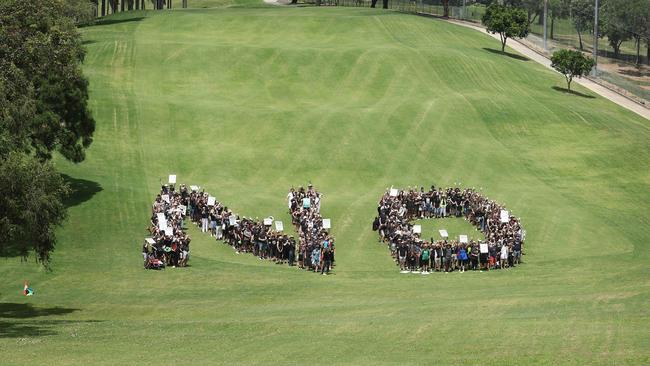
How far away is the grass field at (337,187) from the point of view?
3284 cm

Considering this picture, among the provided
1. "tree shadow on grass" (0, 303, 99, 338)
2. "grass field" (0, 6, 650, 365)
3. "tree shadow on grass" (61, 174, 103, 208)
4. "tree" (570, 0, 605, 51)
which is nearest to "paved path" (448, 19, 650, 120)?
"grass field" (0, 6, 650, 365)

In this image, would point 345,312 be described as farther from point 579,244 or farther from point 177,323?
point 579,244

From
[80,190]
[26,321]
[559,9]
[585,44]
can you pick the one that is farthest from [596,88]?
[26,321]

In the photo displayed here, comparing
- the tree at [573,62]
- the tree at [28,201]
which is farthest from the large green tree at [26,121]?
the tree at [573,62]

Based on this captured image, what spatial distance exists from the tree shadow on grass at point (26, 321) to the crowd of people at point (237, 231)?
352 inches

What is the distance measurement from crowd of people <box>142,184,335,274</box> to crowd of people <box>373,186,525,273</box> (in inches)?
144

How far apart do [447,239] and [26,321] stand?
25.5 metres

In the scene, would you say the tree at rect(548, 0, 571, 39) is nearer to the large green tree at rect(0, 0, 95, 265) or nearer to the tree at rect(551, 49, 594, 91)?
the tree at rect(551, 49, 594, 91)

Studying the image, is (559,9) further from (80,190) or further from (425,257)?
(425,257)

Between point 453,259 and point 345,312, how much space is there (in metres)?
13.7

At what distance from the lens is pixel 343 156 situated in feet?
244

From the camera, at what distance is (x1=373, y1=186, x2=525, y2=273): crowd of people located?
5100 centimetres

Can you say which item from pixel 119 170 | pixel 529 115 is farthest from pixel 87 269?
pixel 529 115

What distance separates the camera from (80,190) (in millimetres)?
64375
